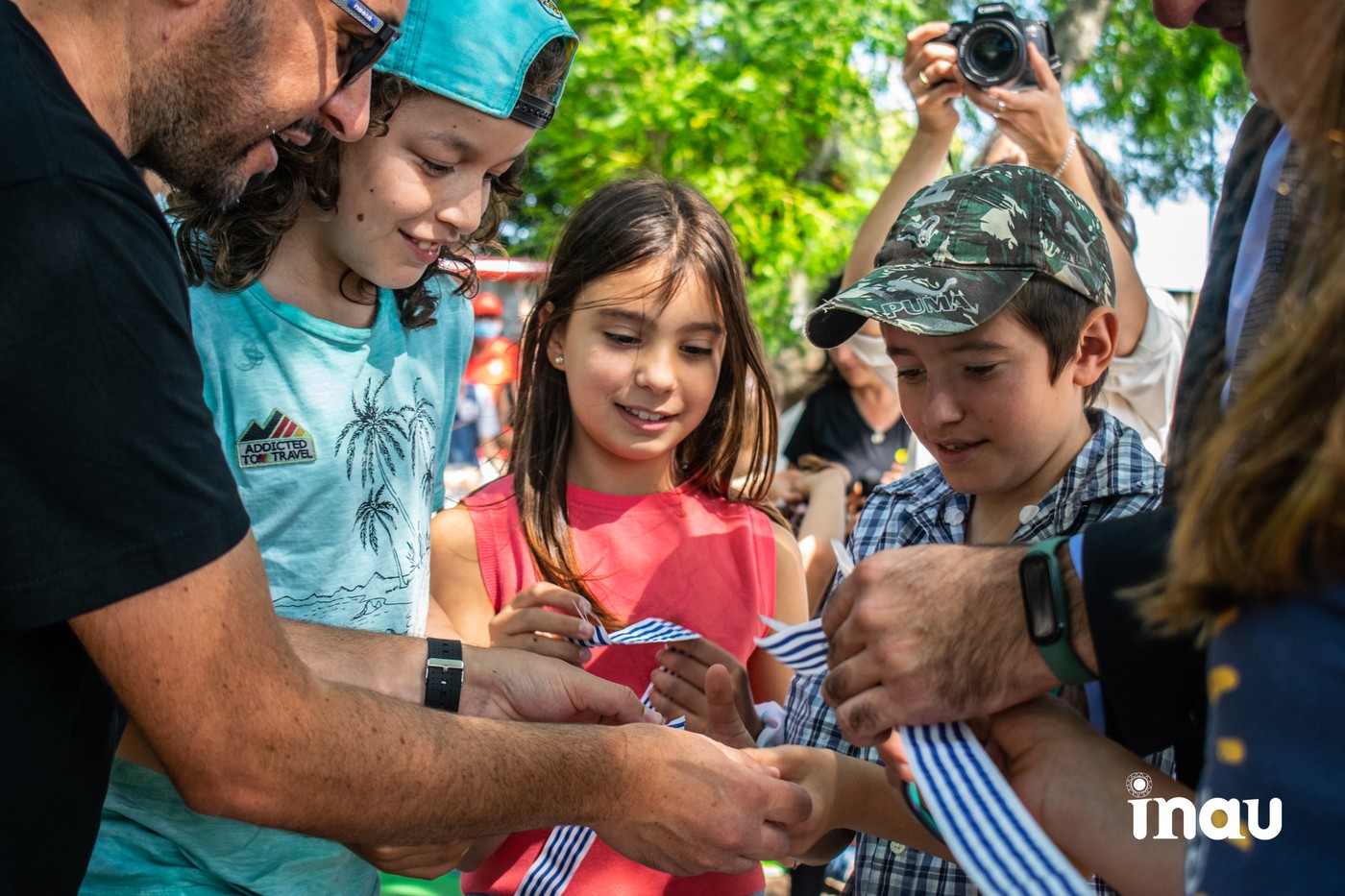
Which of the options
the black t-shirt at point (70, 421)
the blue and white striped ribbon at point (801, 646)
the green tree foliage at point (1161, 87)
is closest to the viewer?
the black t-shirt at point (70, 421)

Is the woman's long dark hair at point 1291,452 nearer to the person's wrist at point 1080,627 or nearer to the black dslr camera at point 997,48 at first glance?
the person's wrist at point 1080,627

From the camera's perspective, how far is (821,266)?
935 centimetres

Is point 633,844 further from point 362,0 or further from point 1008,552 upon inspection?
point 362,0

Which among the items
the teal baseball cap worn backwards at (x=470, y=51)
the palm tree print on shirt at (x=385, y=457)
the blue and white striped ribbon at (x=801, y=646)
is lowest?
the palm tree print on shirt at (x=385, y=457)

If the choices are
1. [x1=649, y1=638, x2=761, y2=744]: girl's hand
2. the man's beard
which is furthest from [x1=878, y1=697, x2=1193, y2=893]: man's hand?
the man's beard

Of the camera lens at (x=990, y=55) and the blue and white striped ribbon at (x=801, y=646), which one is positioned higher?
the camera lens at (x=990, y=55)

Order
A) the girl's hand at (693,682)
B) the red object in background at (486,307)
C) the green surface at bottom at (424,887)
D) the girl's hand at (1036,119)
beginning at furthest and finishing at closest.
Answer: the red object in background at (486,307) → the green surface at bottom at (424,887) → the girl's hand at (1036,119) → the girl's hand at (693,682)

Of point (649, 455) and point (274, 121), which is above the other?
point (274, 121)

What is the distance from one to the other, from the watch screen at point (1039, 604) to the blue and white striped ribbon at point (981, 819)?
0.67 feet

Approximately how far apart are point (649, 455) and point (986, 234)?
105 cm

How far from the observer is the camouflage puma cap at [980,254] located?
214 cm

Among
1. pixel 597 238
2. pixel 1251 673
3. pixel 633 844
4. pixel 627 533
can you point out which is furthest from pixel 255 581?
pixel 597 238

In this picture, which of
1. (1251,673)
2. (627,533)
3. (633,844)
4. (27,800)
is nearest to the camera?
(1251,673)

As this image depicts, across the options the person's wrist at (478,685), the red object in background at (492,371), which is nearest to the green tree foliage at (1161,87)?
the red object in background at (492,371)
